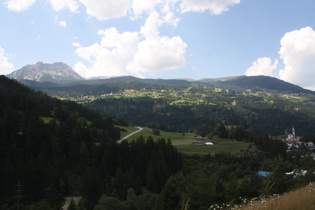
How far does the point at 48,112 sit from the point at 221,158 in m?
79.7

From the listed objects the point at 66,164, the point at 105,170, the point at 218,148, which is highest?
the point at 66,164

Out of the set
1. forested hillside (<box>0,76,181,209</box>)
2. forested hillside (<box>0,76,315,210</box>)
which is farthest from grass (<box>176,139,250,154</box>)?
forested hillside (<box>0,76,181,209</box>)

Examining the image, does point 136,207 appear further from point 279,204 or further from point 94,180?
point 279,204

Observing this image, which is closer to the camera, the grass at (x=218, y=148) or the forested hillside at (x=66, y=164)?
the forested hillside at (x=66, y=164)

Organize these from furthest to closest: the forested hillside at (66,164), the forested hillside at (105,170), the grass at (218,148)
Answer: the grass at (218,148)
the forested hillside at (66,164)
the forested hillside at (105,170)

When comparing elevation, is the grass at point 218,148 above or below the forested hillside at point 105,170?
below

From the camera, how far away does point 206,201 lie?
115 ft

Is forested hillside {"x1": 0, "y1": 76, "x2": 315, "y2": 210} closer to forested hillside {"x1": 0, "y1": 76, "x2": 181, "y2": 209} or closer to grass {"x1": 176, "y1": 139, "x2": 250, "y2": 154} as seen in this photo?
forested hillside {"x1": 0, "y1": 76, "x2": 181, "y2": 209}

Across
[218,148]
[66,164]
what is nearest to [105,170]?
[66,164]

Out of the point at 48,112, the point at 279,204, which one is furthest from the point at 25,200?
the point at 48,112

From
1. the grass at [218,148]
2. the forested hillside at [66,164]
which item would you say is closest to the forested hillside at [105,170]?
the forested hillside at [66,164]

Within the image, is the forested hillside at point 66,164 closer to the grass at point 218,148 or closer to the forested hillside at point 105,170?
the forested hillside at point 105,170

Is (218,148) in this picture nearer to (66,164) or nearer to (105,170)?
(105,170)

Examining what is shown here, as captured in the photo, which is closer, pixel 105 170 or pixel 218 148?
pixel 105 170
